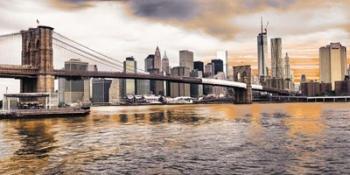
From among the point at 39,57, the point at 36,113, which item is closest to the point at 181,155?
the point at 36,113

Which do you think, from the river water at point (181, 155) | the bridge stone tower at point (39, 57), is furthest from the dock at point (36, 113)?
the river water at point (181, 155)

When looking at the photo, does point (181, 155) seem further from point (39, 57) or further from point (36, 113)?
point (39, 57)

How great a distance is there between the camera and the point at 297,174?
72.2ft

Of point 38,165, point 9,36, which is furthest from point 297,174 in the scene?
point 9,36

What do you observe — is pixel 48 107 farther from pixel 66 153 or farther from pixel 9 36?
pixel 66 153

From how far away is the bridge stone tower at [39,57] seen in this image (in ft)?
360

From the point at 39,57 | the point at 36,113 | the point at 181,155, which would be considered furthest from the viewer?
the point at 39,57

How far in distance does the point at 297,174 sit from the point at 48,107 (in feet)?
280

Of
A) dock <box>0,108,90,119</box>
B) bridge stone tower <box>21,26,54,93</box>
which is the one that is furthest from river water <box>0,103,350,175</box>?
bridge stone tower <box>21,26,54,93</box>

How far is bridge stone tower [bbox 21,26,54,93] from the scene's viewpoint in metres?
110

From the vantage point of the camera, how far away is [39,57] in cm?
11531

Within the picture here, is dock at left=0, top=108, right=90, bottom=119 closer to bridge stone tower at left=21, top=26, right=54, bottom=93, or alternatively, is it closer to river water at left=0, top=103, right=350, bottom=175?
bridge stone tower at left=21, top=26, right=54, bottom=93

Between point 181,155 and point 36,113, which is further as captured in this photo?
point 36,113

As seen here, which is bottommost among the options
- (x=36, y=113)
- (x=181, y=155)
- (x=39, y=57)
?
(x=181, y=155)
